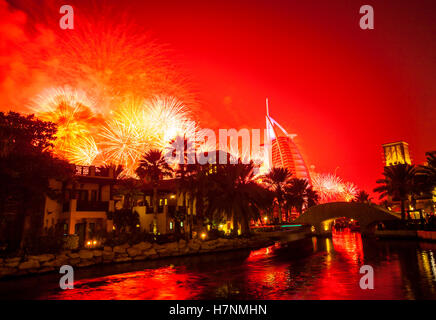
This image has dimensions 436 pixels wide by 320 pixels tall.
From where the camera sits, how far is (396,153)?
134 m

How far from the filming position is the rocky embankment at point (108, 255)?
71.4 ft

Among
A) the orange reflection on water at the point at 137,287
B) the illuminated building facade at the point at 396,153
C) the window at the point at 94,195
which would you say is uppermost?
the illuminated building facade at the point at 396,153

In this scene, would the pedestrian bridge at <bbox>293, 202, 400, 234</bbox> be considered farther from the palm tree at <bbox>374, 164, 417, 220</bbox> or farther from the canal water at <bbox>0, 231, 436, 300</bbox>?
the canal water at <bbox>0, 231, 436, 300</bbox>

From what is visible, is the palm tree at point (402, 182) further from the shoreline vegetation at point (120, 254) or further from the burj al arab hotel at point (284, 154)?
the burj al arab hotel at point (284, 154)

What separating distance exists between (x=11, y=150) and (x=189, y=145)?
19539 millimetres

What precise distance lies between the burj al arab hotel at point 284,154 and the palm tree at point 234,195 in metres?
118

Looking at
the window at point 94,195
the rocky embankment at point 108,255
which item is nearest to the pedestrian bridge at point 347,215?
the rocky embankment at point 108,255

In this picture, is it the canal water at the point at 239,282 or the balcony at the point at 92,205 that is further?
the balcony at the point at 92,205

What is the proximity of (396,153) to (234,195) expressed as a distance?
118 meters

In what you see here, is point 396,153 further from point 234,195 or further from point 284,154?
point 234,195

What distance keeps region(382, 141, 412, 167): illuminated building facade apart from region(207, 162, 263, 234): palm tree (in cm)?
11124
